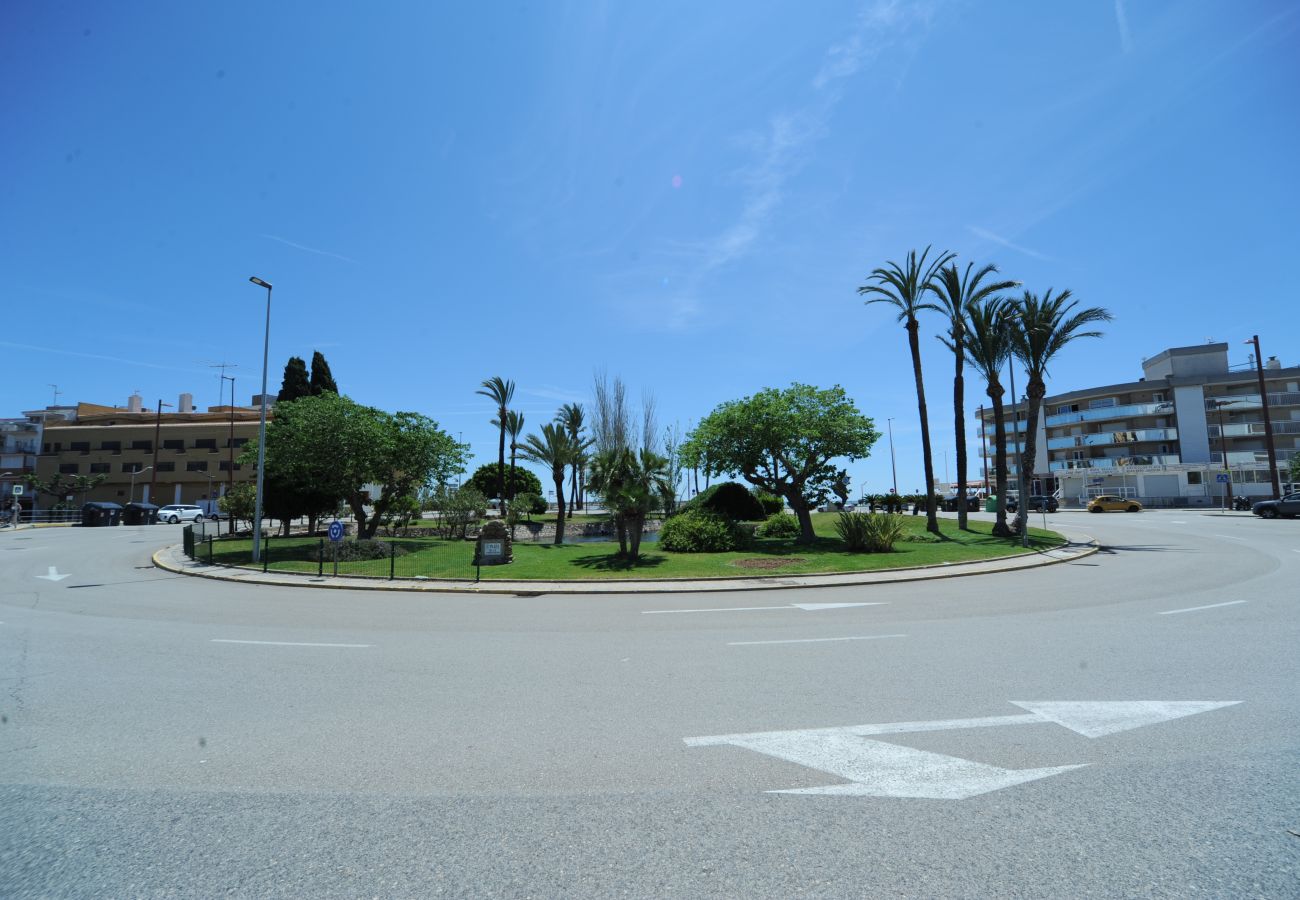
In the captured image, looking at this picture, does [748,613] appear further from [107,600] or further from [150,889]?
[107,600]

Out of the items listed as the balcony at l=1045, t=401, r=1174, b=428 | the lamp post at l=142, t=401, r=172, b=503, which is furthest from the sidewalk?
the lamp post at l=142, t=401, r=172, b=503

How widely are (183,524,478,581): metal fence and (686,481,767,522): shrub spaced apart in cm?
1368

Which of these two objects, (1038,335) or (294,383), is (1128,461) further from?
(294,383)

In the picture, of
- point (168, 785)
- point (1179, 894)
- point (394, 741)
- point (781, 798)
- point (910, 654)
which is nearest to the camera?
point (1179, 894)

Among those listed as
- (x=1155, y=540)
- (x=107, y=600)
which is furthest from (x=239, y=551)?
(x=1155, y=540)

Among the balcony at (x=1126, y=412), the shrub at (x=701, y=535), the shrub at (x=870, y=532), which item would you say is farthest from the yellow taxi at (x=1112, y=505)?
the shrub at (x=701, y=535)

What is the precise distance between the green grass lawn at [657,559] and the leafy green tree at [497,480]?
103ft

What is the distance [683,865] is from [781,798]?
41.5 inches

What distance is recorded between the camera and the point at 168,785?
4.49 m

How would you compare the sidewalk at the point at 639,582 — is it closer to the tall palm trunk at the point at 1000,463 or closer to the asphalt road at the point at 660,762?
the asphalt road at the point at 660,762

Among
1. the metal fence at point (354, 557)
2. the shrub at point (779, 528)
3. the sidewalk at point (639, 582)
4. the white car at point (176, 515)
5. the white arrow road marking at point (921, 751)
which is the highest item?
the white car at point (176, 515)

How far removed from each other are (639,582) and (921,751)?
46.2ft

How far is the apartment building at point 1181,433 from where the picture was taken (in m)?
64.8

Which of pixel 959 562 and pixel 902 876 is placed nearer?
pixel 902 876
